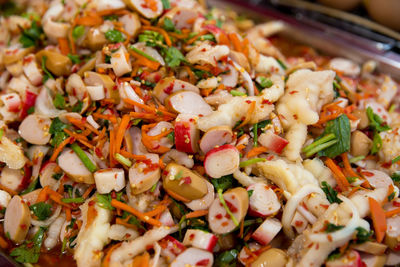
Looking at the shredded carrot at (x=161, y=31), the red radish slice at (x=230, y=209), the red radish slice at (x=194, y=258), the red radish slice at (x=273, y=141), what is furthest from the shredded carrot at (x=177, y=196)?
the shredded carrot at (x=161, y=31)

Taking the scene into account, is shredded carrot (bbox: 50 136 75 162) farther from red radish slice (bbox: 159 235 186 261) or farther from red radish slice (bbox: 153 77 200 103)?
red radish slice (bbox: 159 235 186 261)

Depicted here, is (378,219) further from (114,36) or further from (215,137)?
(114,36)

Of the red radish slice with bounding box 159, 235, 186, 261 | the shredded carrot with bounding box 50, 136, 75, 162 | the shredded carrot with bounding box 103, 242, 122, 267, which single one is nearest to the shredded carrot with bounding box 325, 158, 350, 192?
the red radish slice with bounding box 159, 235, 186, 261

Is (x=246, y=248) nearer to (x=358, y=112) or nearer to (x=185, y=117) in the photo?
(x=185, y=117)

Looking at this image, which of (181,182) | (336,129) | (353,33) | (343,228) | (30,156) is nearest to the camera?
(343,228)

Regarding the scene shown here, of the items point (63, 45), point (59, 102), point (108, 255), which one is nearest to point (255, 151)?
point (108, 255)

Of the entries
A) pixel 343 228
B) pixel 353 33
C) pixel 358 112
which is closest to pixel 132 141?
pixel 343 228
